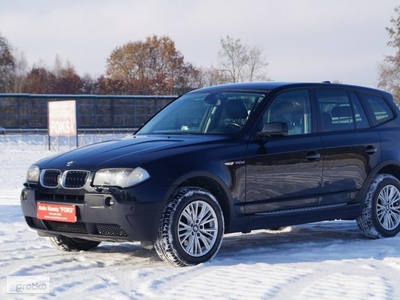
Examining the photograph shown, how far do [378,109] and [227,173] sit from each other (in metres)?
2.84

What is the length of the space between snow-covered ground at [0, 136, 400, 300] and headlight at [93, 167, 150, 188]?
75 cm

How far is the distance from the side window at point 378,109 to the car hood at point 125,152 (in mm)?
2472

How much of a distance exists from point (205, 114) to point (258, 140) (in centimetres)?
69

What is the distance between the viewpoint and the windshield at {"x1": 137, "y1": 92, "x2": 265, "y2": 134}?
7.52 metres

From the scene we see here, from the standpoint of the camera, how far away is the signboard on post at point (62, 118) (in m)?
40.3

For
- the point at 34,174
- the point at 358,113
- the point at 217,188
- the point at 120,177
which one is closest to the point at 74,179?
the point at 120,177

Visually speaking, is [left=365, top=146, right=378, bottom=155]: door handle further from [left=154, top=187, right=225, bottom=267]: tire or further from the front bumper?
the front bumper

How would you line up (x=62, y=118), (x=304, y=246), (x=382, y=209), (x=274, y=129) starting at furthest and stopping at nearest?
(x=62, y=118), (x=382, y=209), (x=304, y=246), (x=274, y=129)

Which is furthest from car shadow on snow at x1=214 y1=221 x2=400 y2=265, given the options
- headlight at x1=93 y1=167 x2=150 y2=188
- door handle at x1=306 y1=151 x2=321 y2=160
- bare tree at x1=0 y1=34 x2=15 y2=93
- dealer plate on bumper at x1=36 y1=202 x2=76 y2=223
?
bare tree at x1=0 y1=34 x2=15 y2=93

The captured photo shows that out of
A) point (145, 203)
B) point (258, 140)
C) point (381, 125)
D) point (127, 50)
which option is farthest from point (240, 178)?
point (127, 50)

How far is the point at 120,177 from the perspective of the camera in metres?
6.41

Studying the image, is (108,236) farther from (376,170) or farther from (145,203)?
(376,170)

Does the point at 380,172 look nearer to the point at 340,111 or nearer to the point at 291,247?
the point at 340,111

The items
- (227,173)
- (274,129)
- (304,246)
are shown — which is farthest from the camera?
(304,246)
